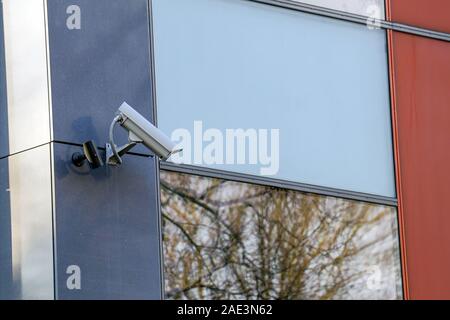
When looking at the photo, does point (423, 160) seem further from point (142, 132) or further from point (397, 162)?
point (142, 132)

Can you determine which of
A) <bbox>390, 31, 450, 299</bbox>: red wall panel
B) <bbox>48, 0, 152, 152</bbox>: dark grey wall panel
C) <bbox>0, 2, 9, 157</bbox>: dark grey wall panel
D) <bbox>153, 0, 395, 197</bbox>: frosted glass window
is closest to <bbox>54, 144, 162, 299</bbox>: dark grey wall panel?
<bbox>48, 0, 152, 152</bbox>: dark grey wall panel

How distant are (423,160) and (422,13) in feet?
4.55

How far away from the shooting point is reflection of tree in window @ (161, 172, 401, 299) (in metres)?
8.99

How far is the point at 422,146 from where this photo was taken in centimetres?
1048

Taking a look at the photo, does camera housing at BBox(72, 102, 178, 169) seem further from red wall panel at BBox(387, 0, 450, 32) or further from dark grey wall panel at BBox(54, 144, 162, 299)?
red wall panel at BBox(387, 0, 450, 32)

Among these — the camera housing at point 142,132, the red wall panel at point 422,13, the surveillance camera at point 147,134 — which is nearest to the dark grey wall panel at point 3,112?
the camera housing at point 142,132

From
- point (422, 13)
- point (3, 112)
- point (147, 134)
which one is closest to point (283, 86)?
point (422, 13)

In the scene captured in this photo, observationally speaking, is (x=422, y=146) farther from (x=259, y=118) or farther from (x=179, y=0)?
(x=179, y=0)

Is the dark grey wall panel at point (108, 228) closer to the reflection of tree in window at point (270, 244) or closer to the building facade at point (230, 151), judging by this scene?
the building facade at point (230, 151)

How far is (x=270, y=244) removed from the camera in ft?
30.9

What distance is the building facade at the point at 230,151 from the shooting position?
8008mm

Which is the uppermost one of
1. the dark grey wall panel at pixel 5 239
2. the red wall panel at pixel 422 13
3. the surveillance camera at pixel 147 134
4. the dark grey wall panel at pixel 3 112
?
the red wall panel at pixel 422 13

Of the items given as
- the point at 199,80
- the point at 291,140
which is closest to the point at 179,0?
the point at 199,80

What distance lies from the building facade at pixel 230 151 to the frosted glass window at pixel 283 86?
0.05 ft
